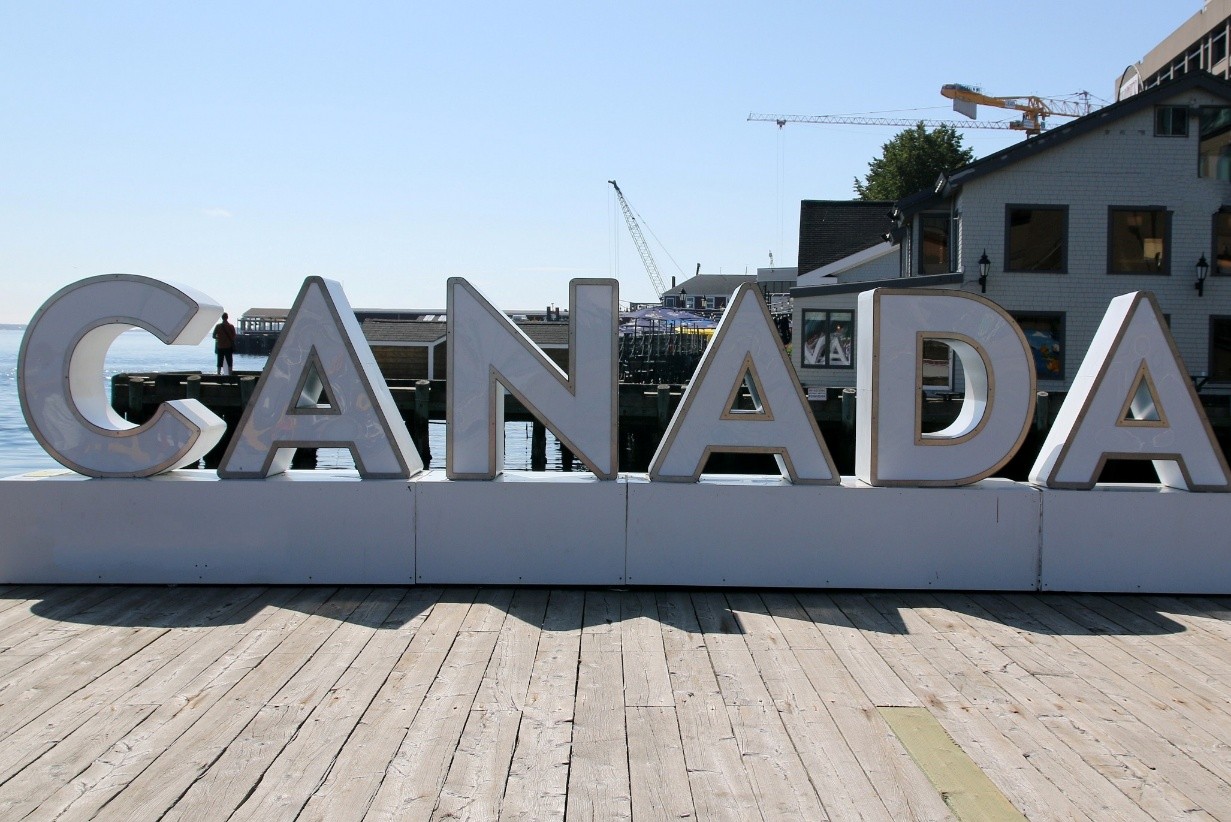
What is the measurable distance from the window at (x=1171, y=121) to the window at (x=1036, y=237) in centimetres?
296

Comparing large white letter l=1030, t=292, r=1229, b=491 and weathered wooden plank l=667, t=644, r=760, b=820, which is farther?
large white letter l=1030, t=292, r=1229, b=491

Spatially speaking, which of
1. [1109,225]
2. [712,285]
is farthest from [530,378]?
[712,285]

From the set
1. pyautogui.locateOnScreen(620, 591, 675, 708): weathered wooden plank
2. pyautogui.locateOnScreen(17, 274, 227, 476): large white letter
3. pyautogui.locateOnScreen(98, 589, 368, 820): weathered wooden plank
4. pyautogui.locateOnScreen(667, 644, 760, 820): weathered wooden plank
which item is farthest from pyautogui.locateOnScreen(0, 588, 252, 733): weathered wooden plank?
pyautogui.locateOnScreen(667, 644, 760, 820): weathered wooden plank

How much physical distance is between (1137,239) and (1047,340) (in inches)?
128

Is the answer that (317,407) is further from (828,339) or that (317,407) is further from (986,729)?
(828,339)

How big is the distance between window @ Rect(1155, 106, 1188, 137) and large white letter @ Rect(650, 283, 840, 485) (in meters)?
22.9

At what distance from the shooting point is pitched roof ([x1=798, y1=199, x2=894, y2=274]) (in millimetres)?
39844

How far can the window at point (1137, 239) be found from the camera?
25.6m

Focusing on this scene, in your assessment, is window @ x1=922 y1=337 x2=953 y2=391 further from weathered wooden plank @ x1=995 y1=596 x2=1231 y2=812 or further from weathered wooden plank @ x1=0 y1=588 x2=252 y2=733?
weathered wooden plank @ x1=0 y1=588 x2=252 y2=733

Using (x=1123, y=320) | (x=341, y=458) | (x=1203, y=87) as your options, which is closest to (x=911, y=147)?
(x=1203, y=87)

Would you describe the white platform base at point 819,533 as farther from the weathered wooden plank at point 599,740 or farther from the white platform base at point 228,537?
the white platform base at point 228,537

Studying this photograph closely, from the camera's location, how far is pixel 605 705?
4.84 m

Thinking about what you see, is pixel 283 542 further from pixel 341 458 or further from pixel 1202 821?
pixel 341 458

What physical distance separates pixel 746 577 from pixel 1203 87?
77.7ft
